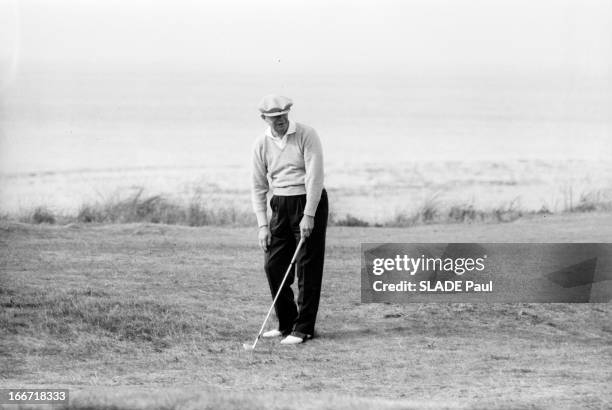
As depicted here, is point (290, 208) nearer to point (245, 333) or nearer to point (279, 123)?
point (279, 123)

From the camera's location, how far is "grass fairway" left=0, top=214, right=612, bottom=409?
21.9 ft

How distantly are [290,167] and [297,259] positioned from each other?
1.92 feet

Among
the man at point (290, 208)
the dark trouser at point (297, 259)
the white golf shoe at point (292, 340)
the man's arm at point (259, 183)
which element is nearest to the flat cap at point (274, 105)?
the man at point (290, 208)

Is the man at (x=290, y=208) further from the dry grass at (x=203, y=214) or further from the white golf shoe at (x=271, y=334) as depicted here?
the dry grass at (x=203, y=214)

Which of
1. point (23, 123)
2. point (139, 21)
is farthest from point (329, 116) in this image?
point (23, 123)

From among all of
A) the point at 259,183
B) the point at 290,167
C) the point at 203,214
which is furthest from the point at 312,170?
the point at 203,214

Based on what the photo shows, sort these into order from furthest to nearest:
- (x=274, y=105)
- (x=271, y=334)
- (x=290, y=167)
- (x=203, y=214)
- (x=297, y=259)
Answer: (x=203, y=214) → (x=271, y=334) → (x=297, y=259) → (x=290, y=167) → (x=274, y=105)

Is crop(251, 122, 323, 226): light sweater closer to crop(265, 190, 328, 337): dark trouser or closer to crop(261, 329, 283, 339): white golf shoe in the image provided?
crop(265, 190, 328, 337): dark trouser

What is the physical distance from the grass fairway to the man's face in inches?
49.9

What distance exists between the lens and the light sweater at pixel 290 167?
7.52 metres

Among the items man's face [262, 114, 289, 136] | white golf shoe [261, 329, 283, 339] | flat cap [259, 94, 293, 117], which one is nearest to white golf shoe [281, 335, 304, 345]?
white golf shoe [261, 329, 283, 339]

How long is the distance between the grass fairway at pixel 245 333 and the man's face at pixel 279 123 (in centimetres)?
127

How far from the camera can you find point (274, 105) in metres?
7.45

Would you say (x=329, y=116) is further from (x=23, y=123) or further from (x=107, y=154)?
(x=23, y=123)
